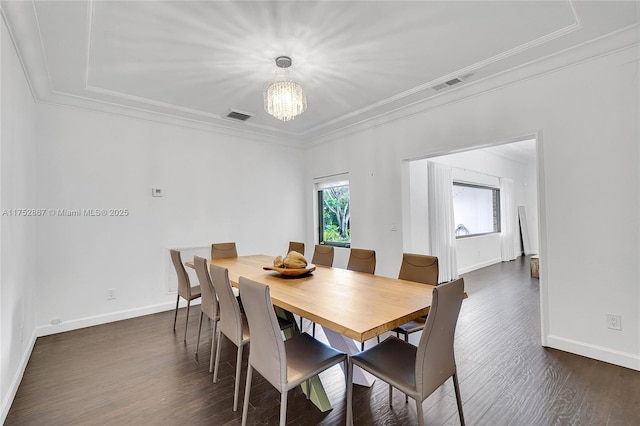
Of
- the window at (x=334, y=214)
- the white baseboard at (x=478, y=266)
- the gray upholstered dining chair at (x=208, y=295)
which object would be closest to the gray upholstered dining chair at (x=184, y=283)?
the gray upholstered dining chair at (x=208, y=295)

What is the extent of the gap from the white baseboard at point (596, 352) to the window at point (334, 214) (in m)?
3.11

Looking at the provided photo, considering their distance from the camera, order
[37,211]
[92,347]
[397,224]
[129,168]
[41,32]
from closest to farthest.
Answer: [41,32] < [92,347] < [37,211] < [129,168] < [397,224]

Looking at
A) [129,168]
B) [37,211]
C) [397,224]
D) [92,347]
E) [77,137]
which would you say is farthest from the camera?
[397,224]

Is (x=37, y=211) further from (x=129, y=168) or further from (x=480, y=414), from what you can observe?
(x=480, y=414)

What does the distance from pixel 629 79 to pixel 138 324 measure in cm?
556

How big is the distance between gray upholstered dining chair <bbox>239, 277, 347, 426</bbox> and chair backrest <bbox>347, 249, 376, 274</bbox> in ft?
4.06

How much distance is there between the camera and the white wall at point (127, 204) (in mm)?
3350

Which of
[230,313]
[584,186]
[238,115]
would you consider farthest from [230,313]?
[584,186]

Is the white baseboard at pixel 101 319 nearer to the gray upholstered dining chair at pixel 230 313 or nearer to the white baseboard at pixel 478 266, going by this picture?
the gray upholstered dining chair at pixel 230 313

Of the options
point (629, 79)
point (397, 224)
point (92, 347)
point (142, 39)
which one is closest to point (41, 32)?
point (142, 39)

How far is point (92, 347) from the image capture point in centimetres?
294

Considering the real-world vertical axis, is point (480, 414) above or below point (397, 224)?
below

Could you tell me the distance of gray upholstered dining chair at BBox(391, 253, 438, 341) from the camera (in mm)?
2270

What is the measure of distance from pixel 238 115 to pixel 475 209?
5.90 meters
